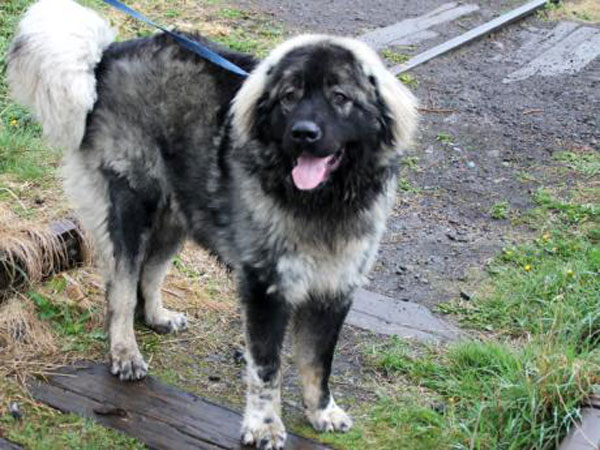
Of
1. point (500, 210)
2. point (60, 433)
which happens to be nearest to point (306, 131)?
point (60, 433)

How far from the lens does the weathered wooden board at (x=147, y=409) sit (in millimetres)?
3816

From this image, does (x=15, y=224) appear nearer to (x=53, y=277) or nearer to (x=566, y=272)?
(x=53, y=277)

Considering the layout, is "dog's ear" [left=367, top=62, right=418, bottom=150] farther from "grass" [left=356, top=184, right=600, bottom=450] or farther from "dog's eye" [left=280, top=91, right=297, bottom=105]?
"grass" [left=356, top=184, right=600, bottom=450]

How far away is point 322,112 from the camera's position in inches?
132

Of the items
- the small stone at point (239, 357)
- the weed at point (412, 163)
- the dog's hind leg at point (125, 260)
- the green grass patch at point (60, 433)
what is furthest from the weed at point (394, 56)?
the green grass patch at point (60, 433)

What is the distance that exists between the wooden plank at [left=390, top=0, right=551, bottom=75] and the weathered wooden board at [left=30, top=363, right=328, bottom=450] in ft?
14.9

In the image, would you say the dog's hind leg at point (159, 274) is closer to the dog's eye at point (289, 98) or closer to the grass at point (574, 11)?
the dog's eye at point (289, 98)

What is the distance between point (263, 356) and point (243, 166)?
78 cm

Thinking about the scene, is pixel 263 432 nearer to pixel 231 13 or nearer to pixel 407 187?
pixel 407 187

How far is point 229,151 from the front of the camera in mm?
3812

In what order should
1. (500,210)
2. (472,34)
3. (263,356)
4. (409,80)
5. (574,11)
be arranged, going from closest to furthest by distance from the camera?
(263,356) < (500,210) < (409,80) < (472,34) < (574,11)

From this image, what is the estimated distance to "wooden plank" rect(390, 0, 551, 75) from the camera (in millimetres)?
8297

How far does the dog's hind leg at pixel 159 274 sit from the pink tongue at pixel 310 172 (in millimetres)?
1044

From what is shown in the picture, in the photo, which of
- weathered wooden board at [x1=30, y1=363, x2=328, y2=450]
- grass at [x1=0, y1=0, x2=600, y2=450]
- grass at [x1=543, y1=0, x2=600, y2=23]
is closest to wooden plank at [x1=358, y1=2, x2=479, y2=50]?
grass at [x1=543, y1=0, x2=600, y2=23]
